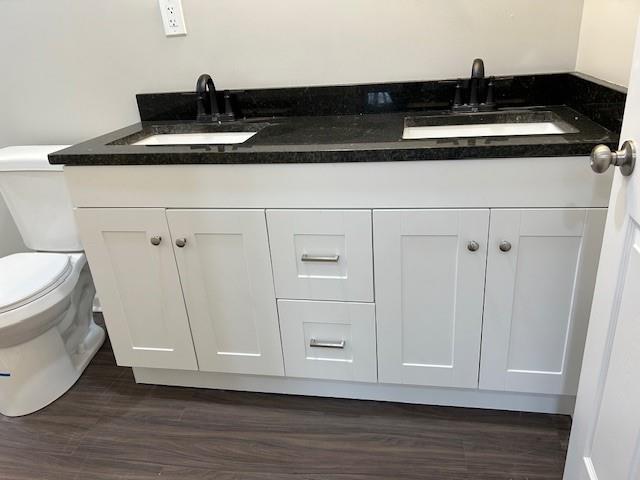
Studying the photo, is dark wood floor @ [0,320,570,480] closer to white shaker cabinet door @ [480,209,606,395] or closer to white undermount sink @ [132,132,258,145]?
white shaker cabinet door @ [480,209,606,395]

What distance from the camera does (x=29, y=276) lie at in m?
1.64

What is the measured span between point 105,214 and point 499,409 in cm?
136

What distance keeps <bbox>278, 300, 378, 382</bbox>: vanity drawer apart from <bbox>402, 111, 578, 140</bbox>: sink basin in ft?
1.93

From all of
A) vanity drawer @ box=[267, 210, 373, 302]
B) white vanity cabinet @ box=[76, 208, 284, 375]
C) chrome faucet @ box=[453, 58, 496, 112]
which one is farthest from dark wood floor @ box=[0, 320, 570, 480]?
chrome faucet @ box=[453, 58, 496, 112]

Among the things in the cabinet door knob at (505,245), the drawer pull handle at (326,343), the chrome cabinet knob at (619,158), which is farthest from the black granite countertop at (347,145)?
the drawer pull handle at (326,343)

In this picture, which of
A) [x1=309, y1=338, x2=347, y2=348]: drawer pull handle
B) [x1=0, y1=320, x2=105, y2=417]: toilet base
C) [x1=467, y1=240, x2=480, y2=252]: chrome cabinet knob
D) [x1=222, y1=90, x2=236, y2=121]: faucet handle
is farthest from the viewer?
[x1=222, y1=90, x2=236, y2=121]: faucet handle

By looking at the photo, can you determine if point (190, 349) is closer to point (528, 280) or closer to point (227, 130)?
point (227, 130)

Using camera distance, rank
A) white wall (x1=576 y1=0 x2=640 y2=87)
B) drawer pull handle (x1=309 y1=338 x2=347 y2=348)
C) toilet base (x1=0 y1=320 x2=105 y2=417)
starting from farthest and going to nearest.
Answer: toilet base (x1=0 y1=320 x2=105 y2=417) → drawer pull handle (x1=309 y1=338 x2=347 y2=348) → white wall (x1=576 y1=0 x2=640 y2=87)

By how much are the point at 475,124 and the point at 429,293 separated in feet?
1.89

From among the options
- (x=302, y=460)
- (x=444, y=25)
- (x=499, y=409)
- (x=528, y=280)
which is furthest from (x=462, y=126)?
(x=302, y=460)

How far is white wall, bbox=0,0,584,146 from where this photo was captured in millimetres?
1592

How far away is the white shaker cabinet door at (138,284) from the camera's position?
4.87 feet

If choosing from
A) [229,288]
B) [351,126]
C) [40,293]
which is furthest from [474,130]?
[40,293]

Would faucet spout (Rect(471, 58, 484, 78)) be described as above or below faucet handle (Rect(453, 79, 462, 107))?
above
